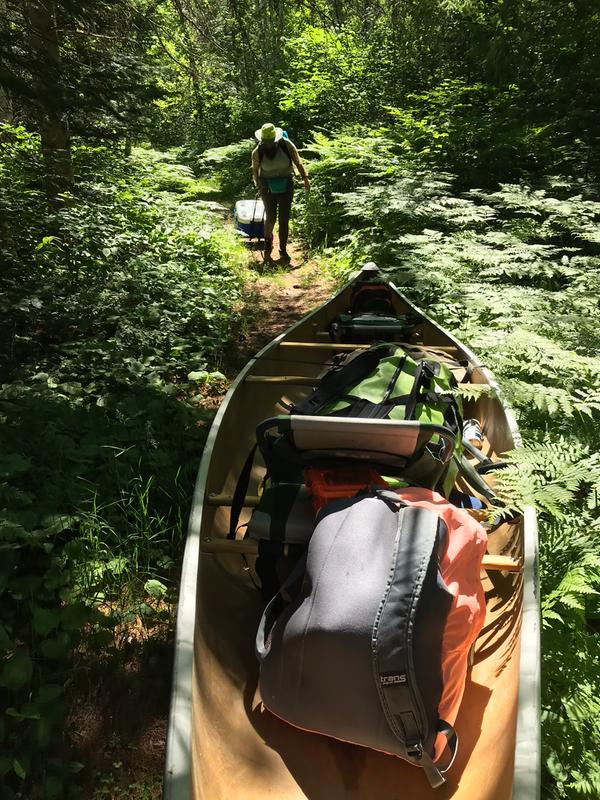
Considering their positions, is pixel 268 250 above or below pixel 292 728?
above

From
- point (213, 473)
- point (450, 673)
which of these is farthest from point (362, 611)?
point (213, 473)

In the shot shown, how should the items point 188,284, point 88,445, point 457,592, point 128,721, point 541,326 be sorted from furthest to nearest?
point 188,284 → point 541,326 → point 88,445 → point 128,721 → point 457,592

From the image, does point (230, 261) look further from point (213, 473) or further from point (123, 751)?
point (123, 751)

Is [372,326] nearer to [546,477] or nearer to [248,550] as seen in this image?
[546,477]

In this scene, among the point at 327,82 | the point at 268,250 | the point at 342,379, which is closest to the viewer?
the point at 342,379

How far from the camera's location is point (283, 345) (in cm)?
404

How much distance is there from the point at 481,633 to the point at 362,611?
2.48ft

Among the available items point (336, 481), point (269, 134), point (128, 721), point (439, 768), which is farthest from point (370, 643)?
point (269, 134)

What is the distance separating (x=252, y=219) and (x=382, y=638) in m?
8.40

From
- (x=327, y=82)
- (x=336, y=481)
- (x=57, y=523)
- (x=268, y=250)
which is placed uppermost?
(x=327, y=82)

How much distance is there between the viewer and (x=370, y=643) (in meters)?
1.46

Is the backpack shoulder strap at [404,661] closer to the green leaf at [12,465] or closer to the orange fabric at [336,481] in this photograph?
the orange fabric at [336,481]

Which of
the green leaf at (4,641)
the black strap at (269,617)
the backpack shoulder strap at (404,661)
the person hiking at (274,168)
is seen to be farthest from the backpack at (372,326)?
the person hiking at (274,168)

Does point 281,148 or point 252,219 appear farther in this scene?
point 252,219
